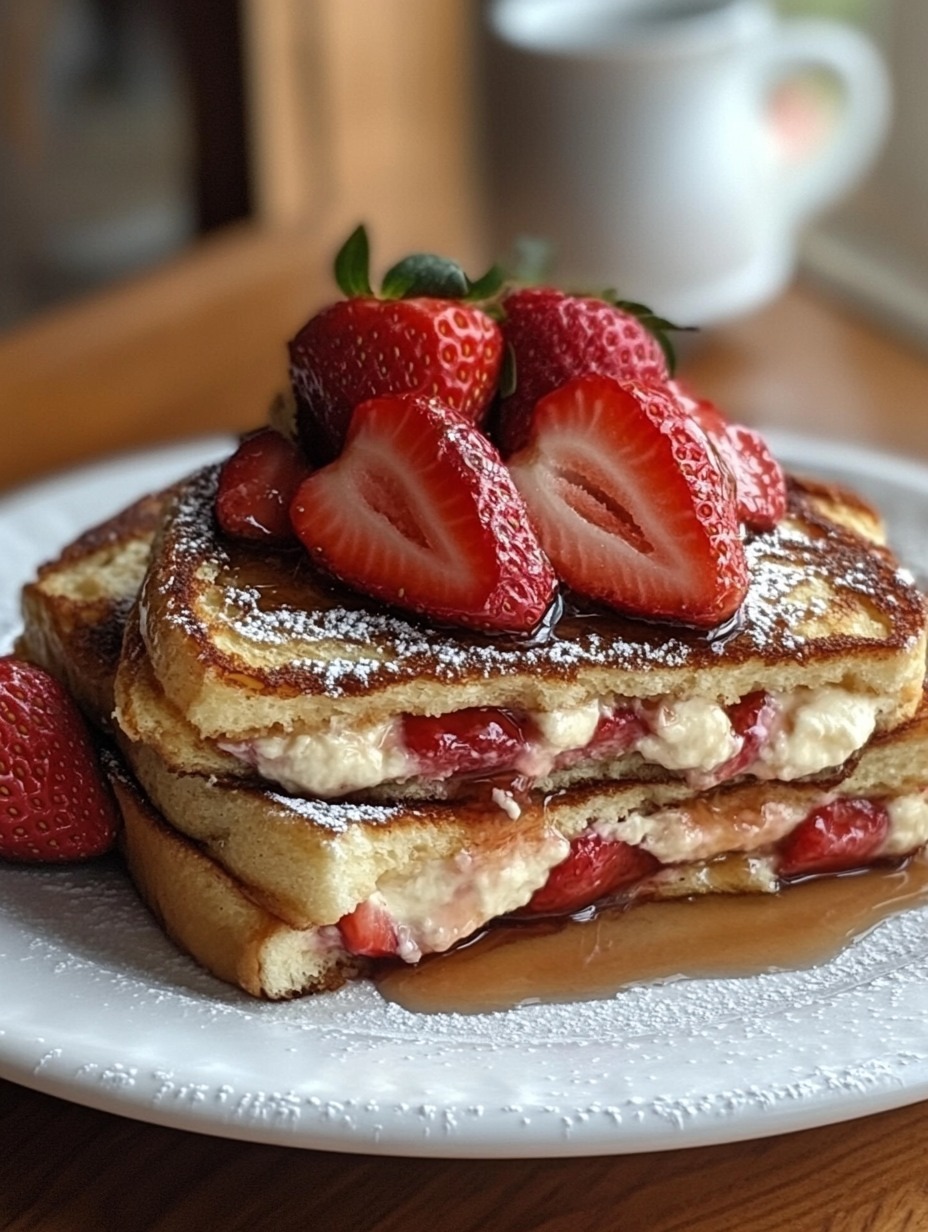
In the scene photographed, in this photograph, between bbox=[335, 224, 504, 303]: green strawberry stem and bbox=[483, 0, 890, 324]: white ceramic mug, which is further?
bbox=[483, 0, 890, 324]: white ceramic mug

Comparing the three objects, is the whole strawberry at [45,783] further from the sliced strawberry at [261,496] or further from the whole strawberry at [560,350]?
the whole strawberry at [560,350]

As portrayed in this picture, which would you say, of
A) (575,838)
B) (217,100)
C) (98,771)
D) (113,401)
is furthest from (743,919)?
(217,100)

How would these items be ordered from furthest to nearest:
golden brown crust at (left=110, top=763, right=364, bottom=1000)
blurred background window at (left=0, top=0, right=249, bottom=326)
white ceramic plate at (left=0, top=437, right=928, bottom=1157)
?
1. blurred background window at (left=0, top=0, right=249, bottom=326)
2. golden brown crust at (left=110, top=763, right=364, bottom=1000)
3. white ceramic plate at (left=0, top=437, right=928, bottom=1157)

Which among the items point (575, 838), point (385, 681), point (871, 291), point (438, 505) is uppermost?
point (438, 505)

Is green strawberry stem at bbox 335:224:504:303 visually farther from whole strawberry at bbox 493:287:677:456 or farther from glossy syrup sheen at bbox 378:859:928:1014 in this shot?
glossy syrup sheen at bbox 378:859:928:1014

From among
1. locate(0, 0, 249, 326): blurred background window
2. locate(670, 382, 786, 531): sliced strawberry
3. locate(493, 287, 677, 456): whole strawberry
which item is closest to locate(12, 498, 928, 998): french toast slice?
locate(670, 382, 786, 531): sliced strawberry

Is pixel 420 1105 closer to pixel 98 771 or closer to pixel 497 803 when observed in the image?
pixel 497 803

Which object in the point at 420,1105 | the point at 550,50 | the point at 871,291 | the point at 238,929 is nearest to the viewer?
the point at 420,1105
